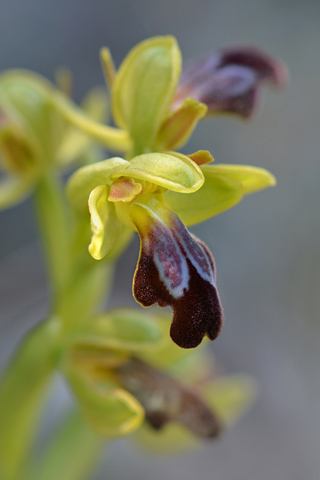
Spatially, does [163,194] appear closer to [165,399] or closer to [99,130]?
[99,130]

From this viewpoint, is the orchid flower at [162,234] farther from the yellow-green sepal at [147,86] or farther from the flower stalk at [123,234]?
the yellow-green sepal at [147,86]

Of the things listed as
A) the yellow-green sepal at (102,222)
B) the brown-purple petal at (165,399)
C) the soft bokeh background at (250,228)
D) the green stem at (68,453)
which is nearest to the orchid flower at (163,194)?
the yellow-green sepal at (102,222)

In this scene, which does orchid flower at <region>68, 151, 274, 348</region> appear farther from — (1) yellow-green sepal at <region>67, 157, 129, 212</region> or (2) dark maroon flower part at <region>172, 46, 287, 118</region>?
(2) dark maroon flower part at <region>172, 46, 287, 118</region>

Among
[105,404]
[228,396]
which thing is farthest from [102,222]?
[228,396]

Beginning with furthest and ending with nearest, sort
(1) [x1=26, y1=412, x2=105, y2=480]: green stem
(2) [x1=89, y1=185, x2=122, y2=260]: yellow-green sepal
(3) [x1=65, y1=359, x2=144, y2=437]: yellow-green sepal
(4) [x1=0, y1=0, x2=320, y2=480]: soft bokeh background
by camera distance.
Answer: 1. (4) [x1=0, y1=0, x2=320, y2=480]: soft bokeh background
2. (1) [x1=26, y1=412, x2=105, y2=480]: green stem
3. (3) [x1=65, y1=359, x2=144, y2=437]: yellow-green sepal
4. (2) [x1=89, y1=185, x2=122, y2=260]: yellow-green sepal

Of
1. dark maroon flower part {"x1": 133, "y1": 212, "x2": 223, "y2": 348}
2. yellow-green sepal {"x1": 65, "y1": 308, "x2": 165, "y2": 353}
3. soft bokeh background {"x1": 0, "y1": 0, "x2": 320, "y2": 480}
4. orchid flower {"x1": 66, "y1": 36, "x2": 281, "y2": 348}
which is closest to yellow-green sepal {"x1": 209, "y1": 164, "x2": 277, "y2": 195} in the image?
orchid flower {"x1": 66, "y1": 36, "x2": 281, "y2": 348}
